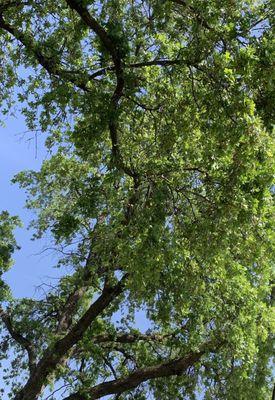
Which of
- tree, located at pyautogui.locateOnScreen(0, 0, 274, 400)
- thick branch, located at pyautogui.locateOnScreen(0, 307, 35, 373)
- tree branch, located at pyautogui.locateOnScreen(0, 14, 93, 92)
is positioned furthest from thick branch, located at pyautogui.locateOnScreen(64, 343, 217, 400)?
tree branch, located at pyautogui.locateOnScreen(0, 14, 93, 92)

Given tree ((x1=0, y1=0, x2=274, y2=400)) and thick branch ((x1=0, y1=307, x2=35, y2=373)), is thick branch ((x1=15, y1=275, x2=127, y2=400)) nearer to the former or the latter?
tree ((x1=0, y1=0, x2=274, y2=400))

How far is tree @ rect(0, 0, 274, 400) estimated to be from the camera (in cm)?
801

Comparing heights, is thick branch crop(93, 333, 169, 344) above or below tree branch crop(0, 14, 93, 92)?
below

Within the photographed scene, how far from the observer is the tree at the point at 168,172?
8.01 meters

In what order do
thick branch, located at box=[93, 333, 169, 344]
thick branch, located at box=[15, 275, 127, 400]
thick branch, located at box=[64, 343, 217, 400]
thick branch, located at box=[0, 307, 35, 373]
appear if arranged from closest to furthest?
thick branch, located at box=[64, 343, 217, 400] → thick branch, located at box=[15, 275, 127, 400] → thick branch, located at box=[93, 333, 169, 344] → thick branch, located at box=[0, 307, 35, 373]

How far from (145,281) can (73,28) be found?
4.58 metres

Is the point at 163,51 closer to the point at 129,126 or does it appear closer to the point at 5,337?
the point at 129,126

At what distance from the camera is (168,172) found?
397 inches

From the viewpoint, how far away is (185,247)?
9312 millimetres

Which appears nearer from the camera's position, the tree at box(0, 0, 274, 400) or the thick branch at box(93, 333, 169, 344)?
the tree at box(0, 0, 274, 400)

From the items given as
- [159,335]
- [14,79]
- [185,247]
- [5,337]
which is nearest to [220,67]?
[185,247]

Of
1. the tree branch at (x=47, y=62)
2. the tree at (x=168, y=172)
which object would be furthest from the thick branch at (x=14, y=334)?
the tree branch at (x=47, y=62)

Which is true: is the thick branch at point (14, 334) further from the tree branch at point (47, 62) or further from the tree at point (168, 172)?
the tree branch at point (47, 62)

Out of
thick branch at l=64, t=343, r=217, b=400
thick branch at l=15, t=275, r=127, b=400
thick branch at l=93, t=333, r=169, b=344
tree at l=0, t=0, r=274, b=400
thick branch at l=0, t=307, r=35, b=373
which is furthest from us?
thick branch at l=0, t=307, r=35, b=373
